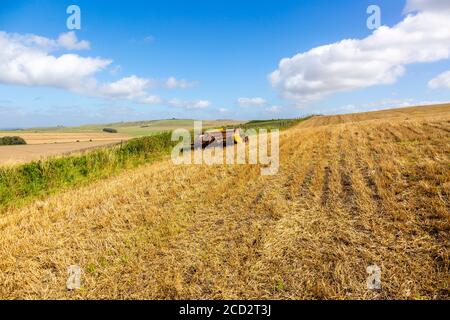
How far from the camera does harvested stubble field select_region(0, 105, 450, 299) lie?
433 centimetres

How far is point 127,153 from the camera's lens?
1891 centimetres

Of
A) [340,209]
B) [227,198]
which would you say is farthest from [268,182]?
[340,209]

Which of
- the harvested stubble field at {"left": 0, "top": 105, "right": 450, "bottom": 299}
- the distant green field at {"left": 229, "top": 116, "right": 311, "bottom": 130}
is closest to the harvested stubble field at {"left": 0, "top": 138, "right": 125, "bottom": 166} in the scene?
the harvested stubble field at {"left": 0, "top": 105, "right": 450, "bottom": 299}

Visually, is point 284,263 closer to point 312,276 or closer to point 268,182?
point 312,276

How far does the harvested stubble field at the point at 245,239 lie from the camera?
4.33 m

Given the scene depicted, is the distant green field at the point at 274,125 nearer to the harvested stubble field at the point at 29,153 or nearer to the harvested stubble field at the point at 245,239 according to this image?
the harvested stubble field at the point at 29,153

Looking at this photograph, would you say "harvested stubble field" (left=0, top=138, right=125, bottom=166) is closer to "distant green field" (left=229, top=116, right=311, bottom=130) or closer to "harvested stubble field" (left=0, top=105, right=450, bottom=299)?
"harvested stubble field" (left=0, top=105, right=450, bottom=299)

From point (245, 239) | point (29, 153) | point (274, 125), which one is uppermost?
point (274, 125)

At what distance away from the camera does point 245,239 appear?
5.75 meters

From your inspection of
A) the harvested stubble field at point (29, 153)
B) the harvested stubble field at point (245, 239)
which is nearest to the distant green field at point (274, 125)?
the harvested stubble field at point (29, 153)

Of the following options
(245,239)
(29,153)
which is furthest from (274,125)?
(245,239)

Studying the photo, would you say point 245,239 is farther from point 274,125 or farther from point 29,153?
point 274,125
